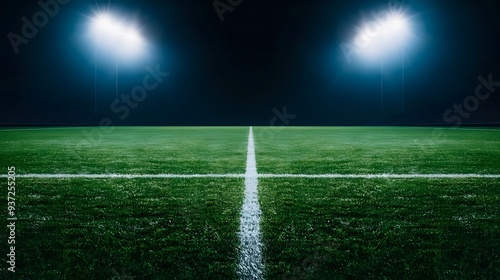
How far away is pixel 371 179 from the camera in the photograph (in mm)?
4102

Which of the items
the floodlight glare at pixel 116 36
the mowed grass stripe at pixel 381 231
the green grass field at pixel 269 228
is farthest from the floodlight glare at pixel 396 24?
the mowed grass stripe at pixel 381 231

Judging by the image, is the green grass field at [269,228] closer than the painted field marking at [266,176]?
Yes

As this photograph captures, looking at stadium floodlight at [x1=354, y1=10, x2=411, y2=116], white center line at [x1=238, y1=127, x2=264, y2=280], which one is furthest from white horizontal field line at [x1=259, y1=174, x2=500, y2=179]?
stadium floodlight at [x1=354, y1=10, x2=411, y2=116]

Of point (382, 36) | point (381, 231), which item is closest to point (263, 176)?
point (381, 231)

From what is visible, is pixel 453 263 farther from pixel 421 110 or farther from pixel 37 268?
pixel 421 110

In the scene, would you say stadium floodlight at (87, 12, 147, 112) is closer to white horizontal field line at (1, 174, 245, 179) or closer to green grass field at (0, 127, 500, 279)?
white horizontal field line at (1, 174, 245, 179)

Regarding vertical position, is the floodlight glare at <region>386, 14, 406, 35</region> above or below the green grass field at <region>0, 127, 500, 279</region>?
above

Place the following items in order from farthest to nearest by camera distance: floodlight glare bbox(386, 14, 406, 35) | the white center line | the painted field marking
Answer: floodlight glare bbox(386, 14, 406, 35) → the painted field marking → the white center line

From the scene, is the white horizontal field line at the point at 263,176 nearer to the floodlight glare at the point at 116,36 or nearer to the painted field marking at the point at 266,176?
the painted field marking at the point at 266,176

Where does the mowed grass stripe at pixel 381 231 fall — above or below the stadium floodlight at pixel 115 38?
below

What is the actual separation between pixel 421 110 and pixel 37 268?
29264 mm

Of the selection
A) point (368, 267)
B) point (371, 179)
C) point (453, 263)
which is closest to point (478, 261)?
point (453, 263)

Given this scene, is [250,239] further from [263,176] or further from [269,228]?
[263,176]

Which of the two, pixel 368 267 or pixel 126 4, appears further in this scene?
pixel 126 4
